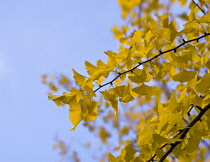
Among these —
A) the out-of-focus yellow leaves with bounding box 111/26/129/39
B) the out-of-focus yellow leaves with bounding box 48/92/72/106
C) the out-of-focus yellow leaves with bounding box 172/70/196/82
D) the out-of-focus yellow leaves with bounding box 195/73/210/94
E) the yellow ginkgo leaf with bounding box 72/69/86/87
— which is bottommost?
the out-of-focus yellow leaves with bounding box 195/73/210/94

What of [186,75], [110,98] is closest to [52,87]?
[110,98]

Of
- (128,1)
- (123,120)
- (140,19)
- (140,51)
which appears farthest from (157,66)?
(123,120)

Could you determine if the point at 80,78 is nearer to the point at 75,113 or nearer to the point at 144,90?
the point at 75,113

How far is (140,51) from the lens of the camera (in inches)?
37.1

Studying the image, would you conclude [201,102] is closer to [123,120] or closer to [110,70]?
[110,70]

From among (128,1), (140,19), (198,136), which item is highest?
(140,19)

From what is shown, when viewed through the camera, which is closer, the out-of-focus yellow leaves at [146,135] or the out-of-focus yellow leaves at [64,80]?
the out-of-focus yellow leaves at [146,135]

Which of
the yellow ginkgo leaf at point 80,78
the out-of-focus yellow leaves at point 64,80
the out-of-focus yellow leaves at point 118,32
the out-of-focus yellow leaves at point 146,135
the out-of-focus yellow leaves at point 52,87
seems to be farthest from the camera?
the out-of-focus yellow leaves at point 52,87

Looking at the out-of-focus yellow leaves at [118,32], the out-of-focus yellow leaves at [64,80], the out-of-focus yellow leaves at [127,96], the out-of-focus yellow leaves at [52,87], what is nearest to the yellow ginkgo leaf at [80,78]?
the out-of-focus yellow leaves at [127,96]

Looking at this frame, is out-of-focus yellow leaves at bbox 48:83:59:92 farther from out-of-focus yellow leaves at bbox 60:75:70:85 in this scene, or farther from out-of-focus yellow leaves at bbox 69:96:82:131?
out-of-focus yellow leaves at bbox 69:96:82:131

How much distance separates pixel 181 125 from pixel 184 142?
0.06m

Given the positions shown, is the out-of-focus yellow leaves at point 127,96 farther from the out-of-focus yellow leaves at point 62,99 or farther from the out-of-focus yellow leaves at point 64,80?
the out-of-focus yellow leaves at point 64,80

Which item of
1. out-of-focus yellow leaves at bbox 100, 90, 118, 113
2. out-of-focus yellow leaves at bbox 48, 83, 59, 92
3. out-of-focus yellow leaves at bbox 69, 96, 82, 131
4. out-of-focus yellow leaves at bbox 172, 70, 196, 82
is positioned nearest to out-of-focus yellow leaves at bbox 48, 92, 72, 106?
out-of-focus yellow leaves at bbox 69, 96, 82, 131

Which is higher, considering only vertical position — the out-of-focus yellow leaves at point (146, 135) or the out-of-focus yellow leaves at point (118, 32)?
the out-of-focus yellow leaves at point (118, 32)
